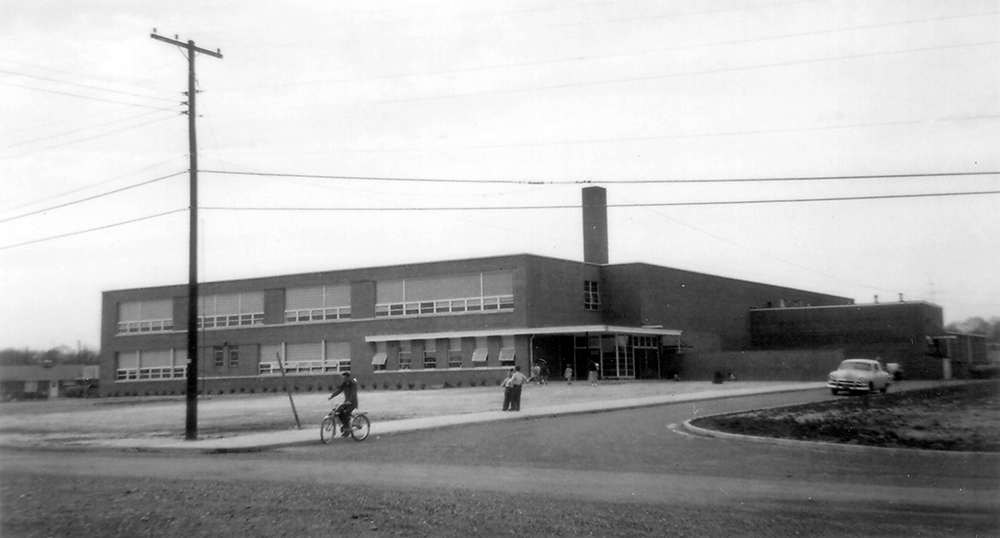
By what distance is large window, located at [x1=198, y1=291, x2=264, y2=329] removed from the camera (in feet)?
216

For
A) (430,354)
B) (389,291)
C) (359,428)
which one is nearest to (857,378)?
(359,428)

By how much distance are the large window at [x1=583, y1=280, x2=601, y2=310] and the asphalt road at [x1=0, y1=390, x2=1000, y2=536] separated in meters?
39.0

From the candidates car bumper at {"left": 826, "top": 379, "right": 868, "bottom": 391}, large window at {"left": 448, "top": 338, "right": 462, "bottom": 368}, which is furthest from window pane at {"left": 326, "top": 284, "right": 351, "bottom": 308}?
car bumper at {"left": 826, "top": 379, "right": 868, "bottom": 391}

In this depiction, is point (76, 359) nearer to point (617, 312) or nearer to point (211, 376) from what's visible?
point (211, 376)

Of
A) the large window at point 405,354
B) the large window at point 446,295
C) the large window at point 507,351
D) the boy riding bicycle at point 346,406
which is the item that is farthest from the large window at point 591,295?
the boy riding bicycle at point 346,406

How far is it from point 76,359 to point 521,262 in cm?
8583

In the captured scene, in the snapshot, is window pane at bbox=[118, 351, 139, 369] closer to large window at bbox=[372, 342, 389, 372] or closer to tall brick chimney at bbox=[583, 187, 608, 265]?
large window at bbox=[372, 342, 389, 372]

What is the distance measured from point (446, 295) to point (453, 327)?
2.12m

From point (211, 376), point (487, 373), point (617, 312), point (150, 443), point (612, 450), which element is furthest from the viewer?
point (211, 376)

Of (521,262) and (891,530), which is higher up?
(521,262)

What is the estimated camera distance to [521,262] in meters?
54.5

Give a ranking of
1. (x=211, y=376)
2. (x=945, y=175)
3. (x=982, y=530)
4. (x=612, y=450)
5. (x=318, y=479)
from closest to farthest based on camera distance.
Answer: (x=982, y=530)
(x=318, y=479)
(x=612, y=450)
(x=945, y=175)
(x=211, y=376)

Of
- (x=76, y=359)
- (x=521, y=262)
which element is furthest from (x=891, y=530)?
(x=76, y=359)

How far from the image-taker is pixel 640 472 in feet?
44.9
